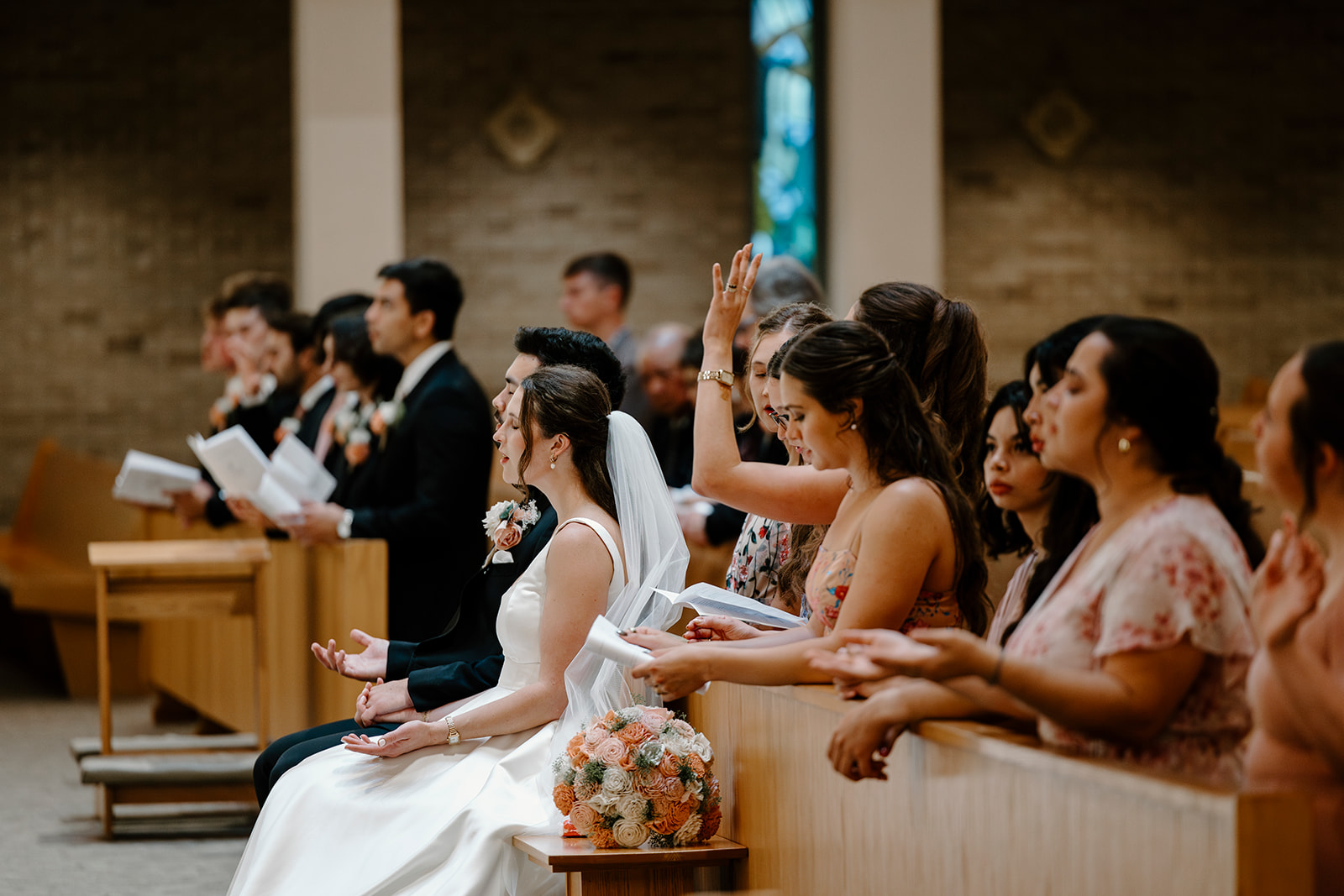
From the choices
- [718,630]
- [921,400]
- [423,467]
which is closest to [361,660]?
[718,630]

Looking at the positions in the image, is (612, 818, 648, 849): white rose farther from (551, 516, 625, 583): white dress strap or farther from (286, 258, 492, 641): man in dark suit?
(286, 258, 492, 641): man in dark suit

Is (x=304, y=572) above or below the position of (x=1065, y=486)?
below

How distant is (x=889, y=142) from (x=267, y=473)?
13.2 ft

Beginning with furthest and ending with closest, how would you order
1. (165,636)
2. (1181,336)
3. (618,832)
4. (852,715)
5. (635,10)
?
(635,10), (165,636), (618,832), (852,715), (1181,336)

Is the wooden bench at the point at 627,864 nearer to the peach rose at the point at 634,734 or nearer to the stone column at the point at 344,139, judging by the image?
the peach rose at the point at 634,734

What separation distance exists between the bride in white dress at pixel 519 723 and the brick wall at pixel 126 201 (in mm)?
7370

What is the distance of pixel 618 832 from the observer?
8.68 feet

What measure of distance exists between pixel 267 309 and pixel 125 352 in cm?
354

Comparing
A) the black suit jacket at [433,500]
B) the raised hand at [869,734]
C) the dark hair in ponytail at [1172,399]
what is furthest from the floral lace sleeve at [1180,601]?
the black suit jacket at [433,500]

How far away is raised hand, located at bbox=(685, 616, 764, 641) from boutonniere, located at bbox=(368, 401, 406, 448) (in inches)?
92.2

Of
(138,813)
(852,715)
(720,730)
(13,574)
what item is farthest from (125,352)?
(852,715)

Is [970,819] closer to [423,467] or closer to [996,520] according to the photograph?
[996,520]

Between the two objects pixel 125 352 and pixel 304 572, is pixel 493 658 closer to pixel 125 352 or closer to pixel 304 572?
pixel 304 572

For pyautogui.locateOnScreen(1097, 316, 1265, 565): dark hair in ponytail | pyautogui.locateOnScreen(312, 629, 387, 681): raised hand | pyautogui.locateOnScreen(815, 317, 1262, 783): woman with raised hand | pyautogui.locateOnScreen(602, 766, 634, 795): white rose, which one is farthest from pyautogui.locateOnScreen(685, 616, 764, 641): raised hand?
pyautogui.locateOnScreen(1097, 316, 1265, 565): dark hair in ponytail
